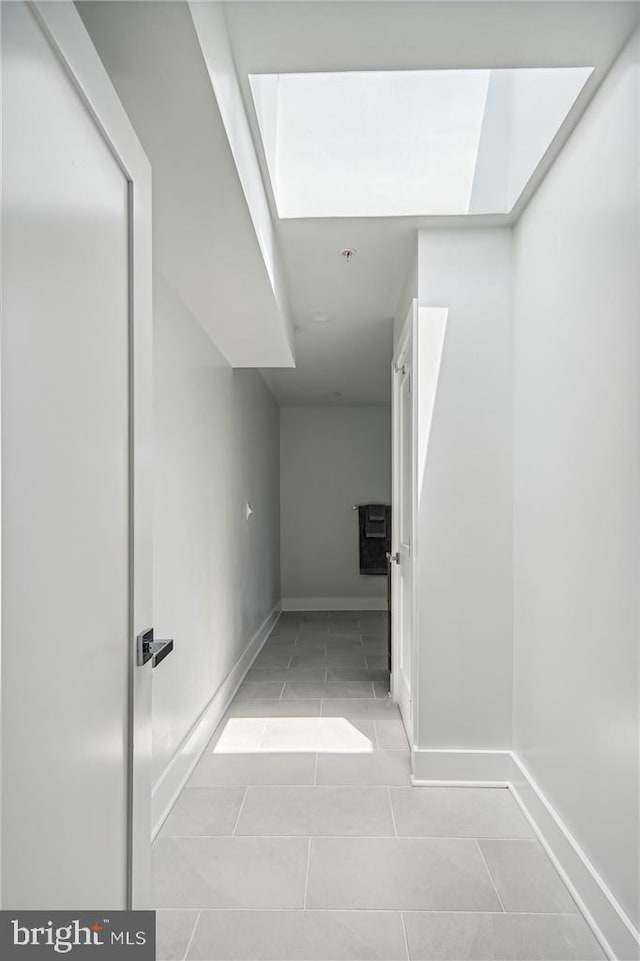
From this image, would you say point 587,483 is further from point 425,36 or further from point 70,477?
point 70,477

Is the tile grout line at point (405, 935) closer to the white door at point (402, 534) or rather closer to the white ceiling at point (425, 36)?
Answer: the white door at point (402, 534)

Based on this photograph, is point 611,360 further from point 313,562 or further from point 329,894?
point 313,562

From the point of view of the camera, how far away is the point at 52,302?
2.81 ft

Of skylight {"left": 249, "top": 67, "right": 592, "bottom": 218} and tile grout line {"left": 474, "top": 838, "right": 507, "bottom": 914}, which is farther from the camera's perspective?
skylight {"left": 249, "top": 67, "right": 592, "bottom": 218}

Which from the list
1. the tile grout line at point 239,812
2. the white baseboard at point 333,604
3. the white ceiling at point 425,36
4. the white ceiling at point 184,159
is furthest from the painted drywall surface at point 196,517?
the white baseboard at point 333,604

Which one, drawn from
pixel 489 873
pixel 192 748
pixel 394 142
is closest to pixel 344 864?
pixel 489 873

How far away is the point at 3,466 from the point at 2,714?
296 millimetres

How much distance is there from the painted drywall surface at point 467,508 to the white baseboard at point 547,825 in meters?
0.07

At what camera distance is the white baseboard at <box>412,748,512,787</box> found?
2545 millimetres

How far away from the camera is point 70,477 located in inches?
36.0

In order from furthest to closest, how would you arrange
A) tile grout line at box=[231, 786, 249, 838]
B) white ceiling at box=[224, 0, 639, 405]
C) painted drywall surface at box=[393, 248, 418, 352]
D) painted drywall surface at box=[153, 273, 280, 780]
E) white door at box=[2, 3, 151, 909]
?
painted drywall surface at box=[393, 248, 418, 352] → painted drywall surface at box=[153, 273, 280, 780] → tile grout line at box=[231, 786, 249, 838] → white ceiling at box=[224, 0, 639, 405] → white door at box=[2, 3, 151, 909]

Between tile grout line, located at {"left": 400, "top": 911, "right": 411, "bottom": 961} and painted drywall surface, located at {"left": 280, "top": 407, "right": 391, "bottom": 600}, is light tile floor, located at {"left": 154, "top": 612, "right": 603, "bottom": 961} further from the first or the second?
painted drywall surface, located at {"left": 280, "top": 407, "right": 391, "bottom": 600}

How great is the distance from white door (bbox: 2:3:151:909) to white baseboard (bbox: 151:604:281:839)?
43.7 inches

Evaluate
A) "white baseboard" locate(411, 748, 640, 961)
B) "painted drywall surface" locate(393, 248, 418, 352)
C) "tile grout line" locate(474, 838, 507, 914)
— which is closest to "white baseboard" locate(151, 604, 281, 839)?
"white baseboard" locate(411, 748, 640, 961)
